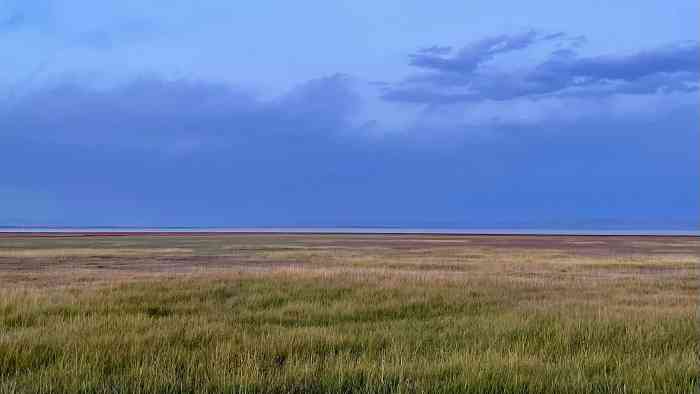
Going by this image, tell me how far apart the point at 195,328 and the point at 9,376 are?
12.0 feet

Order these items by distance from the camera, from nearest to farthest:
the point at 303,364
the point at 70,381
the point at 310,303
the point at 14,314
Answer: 1. the point at 70,381
2. the point at 303,364
3. the point at 14,314
4. the point at 310,303

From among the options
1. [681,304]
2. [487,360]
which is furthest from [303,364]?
[681,304]

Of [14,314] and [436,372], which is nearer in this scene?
[436,372]

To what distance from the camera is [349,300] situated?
16922 millimetres

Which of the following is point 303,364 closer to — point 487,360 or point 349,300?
point 487,360

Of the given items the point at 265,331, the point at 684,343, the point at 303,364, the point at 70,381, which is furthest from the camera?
the point at 265,331

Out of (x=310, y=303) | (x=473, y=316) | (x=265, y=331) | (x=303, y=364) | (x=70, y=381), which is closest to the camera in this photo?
(x=70, y=381)

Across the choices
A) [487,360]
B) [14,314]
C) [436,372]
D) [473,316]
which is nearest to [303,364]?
[436,372]

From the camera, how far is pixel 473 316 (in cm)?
1430

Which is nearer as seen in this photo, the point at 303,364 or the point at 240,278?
the point at 303,364

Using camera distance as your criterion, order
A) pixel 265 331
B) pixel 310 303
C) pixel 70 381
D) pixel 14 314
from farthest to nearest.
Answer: pixel 310 303, pixel 14 314, pixel 265 331, pixel 70 381

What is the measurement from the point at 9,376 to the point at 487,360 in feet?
21.5

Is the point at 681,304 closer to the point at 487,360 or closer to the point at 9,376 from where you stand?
the point at 487,360

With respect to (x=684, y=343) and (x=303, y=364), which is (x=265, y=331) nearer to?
(x=303, y=364)
